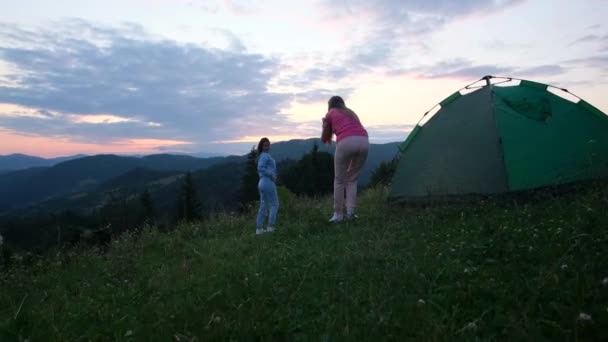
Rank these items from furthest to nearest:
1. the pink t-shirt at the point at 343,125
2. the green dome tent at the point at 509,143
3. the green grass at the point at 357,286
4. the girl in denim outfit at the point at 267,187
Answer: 1. the girl in denim outfit at the point at 267,187
2. the pink t-shirt at the point at 343,125
3. the green dome tent at the point at 509,143
4. the green grass at the point at 357,286

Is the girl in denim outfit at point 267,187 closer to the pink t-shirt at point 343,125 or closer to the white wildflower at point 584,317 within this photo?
the pink t-shirt at point 343,125

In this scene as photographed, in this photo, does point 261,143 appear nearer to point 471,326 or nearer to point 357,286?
point 357,286

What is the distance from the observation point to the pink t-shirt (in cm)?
839

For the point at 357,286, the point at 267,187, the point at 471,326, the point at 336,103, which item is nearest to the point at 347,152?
the point at 336,103

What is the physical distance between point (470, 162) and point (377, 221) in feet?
7.90

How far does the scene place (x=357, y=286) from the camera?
13.1 ft

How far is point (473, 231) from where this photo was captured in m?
5.55

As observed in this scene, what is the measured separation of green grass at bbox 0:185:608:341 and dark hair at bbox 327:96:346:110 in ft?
9.33

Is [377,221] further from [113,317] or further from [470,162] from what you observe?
[113,317]

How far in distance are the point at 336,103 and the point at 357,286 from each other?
5.46 meters

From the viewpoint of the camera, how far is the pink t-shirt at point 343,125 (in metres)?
8.39

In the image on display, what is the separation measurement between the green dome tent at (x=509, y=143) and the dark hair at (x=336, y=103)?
2112mm

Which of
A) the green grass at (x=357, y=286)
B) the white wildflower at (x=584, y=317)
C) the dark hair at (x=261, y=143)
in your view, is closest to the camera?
the white wildflower at (x=584, y=317)

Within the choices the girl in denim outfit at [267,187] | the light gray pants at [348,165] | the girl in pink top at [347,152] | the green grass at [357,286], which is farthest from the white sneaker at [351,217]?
the girl in denim outfit at [267,187]
